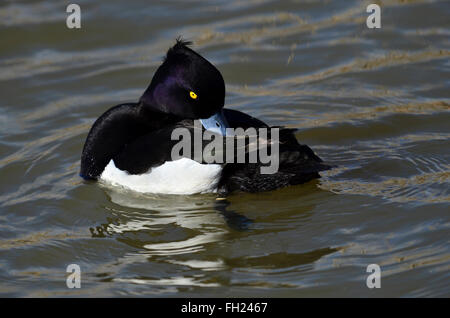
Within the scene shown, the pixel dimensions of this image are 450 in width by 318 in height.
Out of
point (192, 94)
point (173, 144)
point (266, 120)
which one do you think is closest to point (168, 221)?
point (173, 144)

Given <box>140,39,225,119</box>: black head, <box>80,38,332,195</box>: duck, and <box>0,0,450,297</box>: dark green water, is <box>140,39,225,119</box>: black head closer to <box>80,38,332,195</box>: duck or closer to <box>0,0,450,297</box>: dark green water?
<box>80,38,332,195</box>: duck

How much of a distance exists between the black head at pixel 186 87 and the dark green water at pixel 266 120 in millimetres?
695

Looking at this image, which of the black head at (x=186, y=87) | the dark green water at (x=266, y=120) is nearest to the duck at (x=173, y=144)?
the black head at (x=186, y=87)

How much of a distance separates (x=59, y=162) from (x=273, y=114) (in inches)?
80.6

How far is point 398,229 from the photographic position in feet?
16.8

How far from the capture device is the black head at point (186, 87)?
5500 millimetres

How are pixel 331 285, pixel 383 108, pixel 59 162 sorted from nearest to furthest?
pixel 331 285 → pixel 59 162 → pixel 383 108

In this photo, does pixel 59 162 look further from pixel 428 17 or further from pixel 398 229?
pixel 428 17

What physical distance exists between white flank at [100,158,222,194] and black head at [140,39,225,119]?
464 mm

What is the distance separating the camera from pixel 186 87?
223 inches

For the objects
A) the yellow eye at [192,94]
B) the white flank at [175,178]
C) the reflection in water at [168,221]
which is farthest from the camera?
the yellow eye at [192,94]

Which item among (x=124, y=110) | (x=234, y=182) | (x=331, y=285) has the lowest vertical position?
(x=331, y=285)

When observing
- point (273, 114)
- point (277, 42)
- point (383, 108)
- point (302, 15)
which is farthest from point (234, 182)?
point (302, 15)

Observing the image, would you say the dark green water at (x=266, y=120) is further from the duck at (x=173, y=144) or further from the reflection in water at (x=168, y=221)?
the duck at (x=173, y=144)
